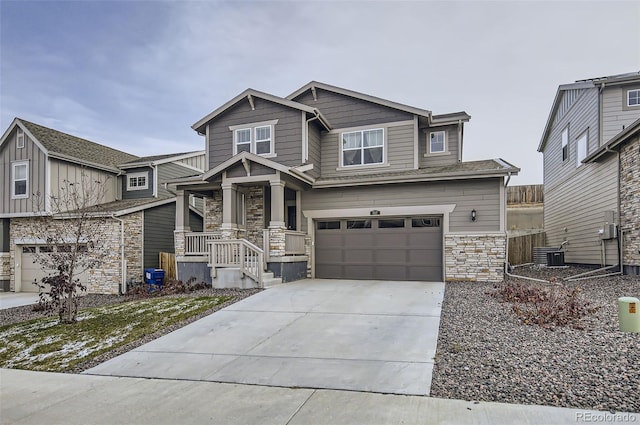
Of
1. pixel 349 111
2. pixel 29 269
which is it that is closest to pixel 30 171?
pixel 29 269

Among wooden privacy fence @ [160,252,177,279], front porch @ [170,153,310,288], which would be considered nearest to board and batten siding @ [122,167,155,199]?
wooden privacy fence @ [160,252,177,279]

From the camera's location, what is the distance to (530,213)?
27.4 metres

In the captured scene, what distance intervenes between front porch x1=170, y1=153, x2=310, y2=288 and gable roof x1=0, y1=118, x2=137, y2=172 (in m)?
5.73

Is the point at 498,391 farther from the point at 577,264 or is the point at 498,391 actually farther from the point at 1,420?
the point at 577,264

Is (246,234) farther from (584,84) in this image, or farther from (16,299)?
(584,84)

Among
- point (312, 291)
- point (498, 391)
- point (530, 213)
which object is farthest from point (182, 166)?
point (530, 213)

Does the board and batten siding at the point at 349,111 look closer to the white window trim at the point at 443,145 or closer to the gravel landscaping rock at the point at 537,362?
the white window trim at the point at 443,145

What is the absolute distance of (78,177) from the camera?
57.8 feet

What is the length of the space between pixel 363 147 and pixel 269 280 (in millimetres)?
6072

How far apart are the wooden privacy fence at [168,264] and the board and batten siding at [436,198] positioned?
19.4 ft

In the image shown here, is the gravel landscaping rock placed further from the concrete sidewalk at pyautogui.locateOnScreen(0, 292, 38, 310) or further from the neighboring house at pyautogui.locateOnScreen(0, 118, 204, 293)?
the concrete sidewalk at pyautogui.locateOnScreen(0, 292, 38, 310)

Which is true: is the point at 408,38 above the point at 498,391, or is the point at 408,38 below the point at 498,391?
above

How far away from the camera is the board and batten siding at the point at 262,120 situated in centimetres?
1465

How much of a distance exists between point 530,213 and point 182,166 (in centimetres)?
2165
